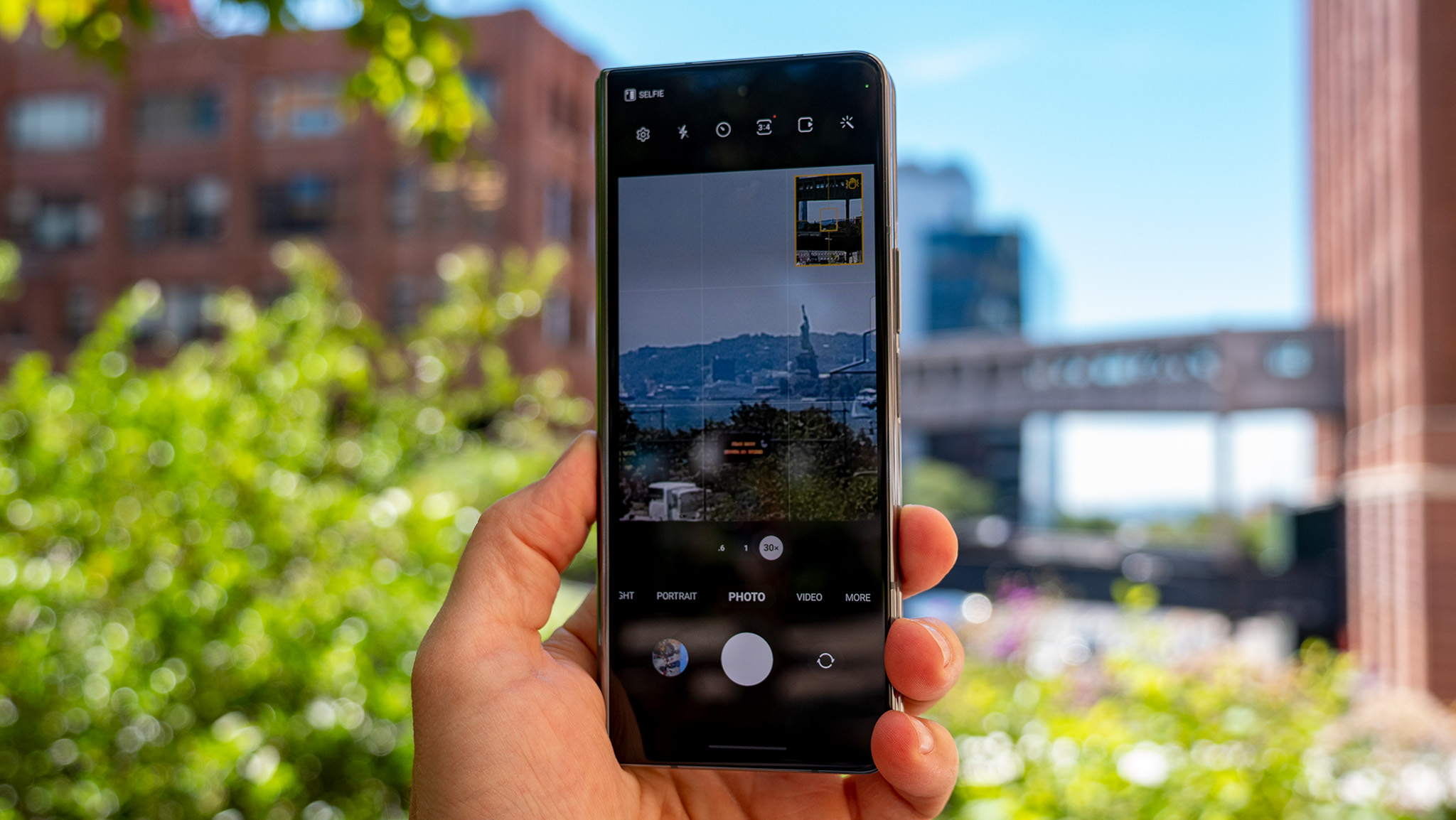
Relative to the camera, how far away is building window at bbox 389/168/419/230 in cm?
2584

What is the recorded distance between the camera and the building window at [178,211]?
91.0 ft

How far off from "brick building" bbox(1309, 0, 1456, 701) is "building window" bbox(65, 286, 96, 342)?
103 ft

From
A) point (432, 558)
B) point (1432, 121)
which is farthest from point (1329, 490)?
point (432, 558)

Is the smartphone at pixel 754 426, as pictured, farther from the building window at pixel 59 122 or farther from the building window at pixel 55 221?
the building window at pixel 59 122

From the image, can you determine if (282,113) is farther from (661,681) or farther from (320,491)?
(661,681)

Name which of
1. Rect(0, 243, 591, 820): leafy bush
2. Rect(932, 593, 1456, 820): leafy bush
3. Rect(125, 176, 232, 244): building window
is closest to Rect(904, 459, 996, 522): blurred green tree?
Rect(125, 176, 232, 244): building window


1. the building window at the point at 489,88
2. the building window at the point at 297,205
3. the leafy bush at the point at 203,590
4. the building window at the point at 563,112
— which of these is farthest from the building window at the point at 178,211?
the leafy bush at the point at 203,590

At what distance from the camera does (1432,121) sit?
546 inches

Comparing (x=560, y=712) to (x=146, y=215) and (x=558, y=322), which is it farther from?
(x=146, y=215)

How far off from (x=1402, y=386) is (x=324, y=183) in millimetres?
25063

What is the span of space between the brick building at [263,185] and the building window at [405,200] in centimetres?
4

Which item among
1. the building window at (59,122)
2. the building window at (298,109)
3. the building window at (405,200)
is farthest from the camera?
the building window at (59,122)

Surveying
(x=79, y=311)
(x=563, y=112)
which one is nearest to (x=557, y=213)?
(x=563, y=112)

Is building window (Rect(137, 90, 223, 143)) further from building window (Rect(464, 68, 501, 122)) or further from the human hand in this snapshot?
the human hand
